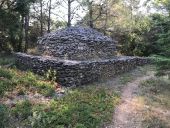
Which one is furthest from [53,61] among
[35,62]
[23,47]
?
[23,47]

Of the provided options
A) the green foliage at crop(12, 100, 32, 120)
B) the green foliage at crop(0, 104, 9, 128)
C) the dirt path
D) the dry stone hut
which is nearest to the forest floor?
the dirt path

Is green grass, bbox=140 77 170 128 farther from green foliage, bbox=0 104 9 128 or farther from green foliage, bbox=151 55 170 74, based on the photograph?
green foliage, bbox=0 104 9 128

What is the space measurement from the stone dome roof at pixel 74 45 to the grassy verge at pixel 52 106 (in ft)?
13.7

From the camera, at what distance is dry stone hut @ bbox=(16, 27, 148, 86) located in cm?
1737

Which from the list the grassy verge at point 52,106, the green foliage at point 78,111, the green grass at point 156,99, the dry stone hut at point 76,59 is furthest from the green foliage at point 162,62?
the dry stone hut at point 76,59

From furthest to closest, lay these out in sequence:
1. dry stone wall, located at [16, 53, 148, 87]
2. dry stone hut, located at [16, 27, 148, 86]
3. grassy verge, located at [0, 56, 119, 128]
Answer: dry stone hut, located at [16, 27, 148, 86], dry stone wall, located at [16, 53, 148, 87], grassy verge, located at [0, 56, 119, 128]

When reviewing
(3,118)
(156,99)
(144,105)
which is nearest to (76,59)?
(156,99)

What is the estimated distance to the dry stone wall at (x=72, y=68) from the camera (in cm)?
1720

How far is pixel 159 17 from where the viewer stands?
19.0 m

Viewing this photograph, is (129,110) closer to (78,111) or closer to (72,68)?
(78,111)

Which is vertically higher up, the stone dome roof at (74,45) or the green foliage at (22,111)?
the stone dome roof at (74,45)

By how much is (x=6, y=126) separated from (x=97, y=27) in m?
24.3

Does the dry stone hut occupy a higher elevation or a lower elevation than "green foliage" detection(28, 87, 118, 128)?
higher

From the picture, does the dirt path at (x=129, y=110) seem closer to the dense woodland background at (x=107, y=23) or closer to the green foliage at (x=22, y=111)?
the green foliage at (x=22, y=111)
